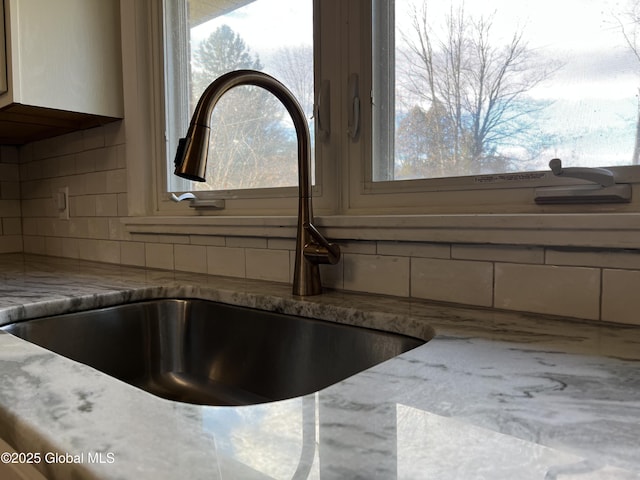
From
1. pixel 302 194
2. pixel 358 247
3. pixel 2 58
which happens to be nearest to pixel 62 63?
pixel 2 58

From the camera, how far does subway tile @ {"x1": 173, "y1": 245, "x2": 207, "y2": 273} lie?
4.36 ft

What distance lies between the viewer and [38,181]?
2078 millimetres

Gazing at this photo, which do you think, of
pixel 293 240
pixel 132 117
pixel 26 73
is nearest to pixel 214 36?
pixel 132 117

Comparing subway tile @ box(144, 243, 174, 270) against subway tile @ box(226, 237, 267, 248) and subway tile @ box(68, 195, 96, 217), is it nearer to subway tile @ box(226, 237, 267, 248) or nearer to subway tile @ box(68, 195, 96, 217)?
subway tile @ box(226, 237, 267, 248)

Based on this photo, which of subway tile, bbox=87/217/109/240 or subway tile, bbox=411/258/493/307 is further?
subway tile, bbox=87/217/109/240

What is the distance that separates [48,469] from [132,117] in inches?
53.6

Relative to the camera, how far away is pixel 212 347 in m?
1.02

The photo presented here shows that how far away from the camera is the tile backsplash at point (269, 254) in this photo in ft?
2.39

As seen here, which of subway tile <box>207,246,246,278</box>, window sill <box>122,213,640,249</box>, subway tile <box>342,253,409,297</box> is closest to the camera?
window sill <box>122,213,640,249</box>

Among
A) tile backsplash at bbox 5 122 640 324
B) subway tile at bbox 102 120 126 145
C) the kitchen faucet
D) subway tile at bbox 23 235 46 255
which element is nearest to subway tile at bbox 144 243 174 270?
tile backsplash at bbox 5 122 640 324

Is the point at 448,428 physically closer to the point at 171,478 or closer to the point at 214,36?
the point at 171,478

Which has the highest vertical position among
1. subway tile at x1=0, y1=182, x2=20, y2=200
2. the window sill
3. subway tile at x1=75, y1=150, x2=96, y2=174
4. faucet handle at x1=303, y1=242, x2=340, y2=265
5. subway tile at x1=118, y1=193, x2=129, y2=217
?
subway tile at x1=75, y1=150, x2=96, y2=174

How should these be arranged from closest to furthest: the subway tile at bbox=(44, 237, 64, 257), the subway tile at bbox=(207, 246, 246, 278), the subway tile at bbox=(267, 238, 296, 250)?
the subway tile at bbox=(267, 238, 296, 250), the subway tile at bbox=(207, 246, 246, 278), the subway tile at bbox=(44, 237, 64, 257)

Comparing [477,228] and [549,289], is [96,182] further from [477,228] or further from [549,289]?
[549,289]
